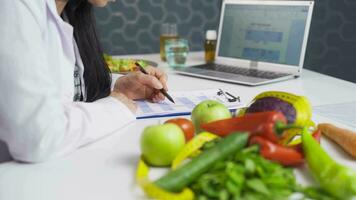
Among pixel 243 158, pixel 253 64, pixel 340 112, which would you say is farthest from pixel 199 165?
pixel 253 64

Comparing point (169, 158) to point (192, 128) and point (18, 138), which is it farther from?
point (18, 138)

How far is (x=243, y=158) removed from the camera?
59 centimetres

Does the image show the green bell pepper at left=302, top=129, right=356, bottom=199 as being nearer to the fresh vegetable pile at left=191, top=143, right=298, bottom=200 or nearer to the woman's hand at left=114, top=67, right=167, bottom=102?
the fresh vegetable pile at left=191, top=143, right=298, bottom=200

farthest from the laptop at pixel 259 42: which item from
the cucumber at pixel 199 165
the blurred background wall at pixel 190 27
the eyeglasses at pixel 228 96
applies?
the cucumber at pixel 199 165

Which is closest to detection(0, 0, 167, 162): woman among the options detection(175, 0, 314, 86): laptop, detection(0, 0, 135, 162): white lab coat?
detection(0, 0, 135, 162): white lab coat

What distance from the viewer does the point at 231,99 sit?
1.15m

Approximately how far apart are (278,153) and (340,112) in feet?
1.75

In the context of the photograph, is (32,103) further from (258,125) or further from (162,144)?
(258,125)

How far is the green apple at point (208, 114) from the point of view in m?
0.78

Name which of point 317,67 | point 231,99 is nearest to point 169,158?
point 231,99

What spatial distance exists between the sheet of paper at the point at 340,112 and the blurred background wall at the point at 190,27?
104 cm

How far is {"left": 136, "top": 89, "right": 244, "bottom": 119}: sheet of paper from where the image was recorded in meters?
1.03

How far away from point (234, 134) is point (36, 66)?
39cm

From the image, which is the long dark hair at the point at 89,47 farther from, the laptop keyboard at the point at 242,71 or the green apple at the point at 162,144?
the green apple at the point at 162,144
